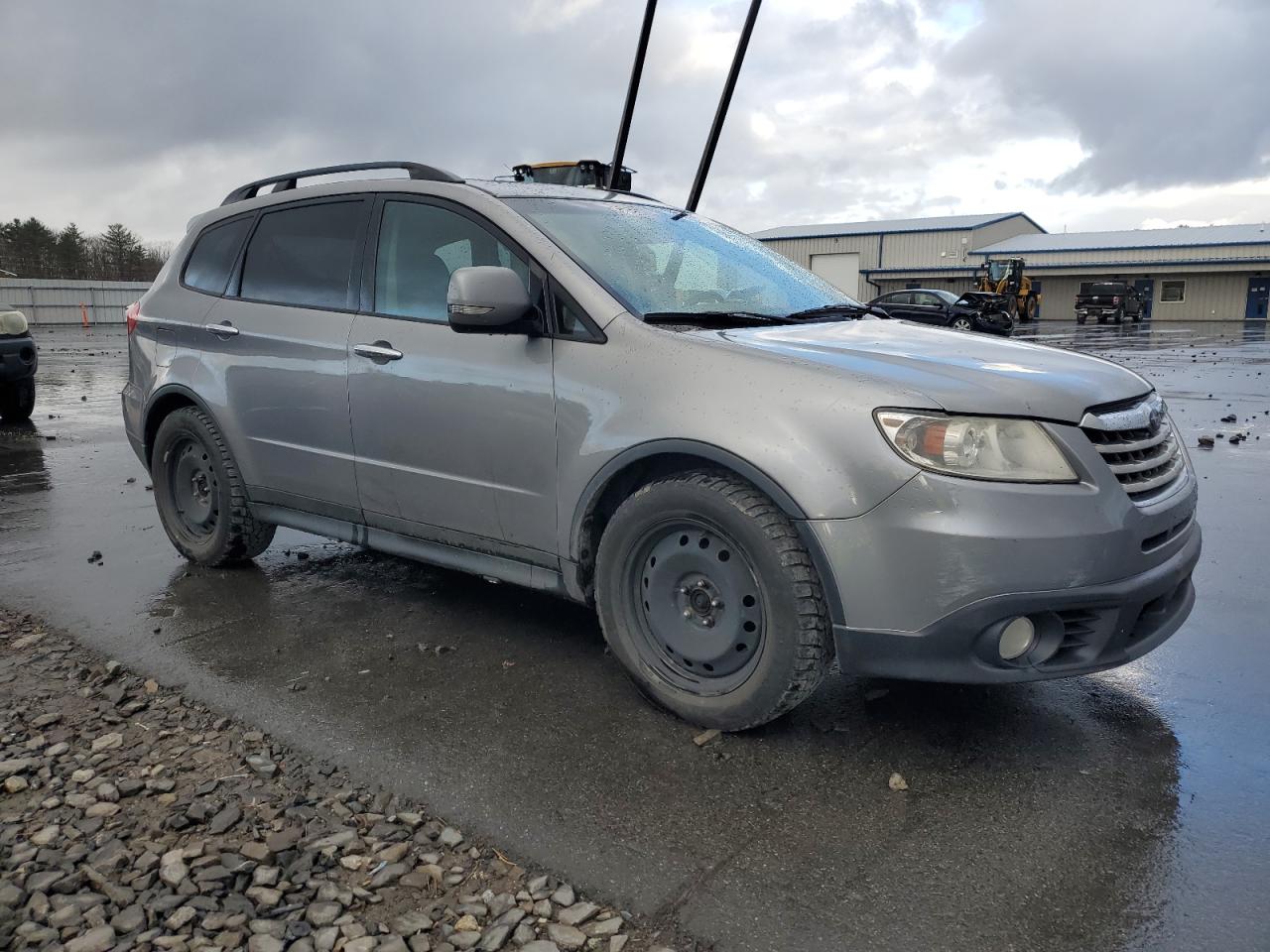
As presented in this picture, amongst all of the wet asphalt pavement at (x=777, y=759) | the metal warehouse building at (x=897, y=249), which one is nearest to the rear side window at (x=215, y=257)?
the wet asphalt pavement at (x=777, y=759)

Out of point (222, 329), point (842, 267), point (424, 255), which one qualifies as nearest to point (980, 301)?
point (222, 329)

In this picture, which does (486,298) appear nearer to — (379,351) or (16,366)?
(379,351)

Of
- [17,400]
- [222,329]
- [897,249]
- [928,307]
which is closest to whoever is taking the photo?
[222,329]

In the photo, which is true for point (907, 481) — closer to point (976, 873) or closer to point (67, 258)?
point (976, 873)

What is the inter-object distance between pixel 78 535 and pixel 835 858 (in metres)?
5.02

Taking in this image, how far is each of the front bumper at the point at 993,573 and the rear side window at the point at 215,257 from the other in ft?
11.2

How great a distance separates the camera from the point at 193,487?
16.6 feet

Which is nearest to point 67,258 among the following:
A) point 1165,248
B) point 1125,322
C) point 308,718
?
point 1125,322

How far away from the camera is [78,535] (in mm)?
5793

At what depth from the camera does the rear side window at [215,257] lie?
192 inches

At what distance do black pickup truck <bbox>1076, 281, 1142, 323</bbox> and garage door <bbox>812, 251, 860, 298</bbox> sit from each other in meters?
16.4

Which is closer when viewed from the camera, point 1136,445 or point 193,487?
point 1136,445

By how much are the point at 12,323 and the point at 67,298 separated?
38.7m

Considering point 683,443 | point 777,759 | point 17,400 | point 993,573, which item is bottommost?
point 777,759
